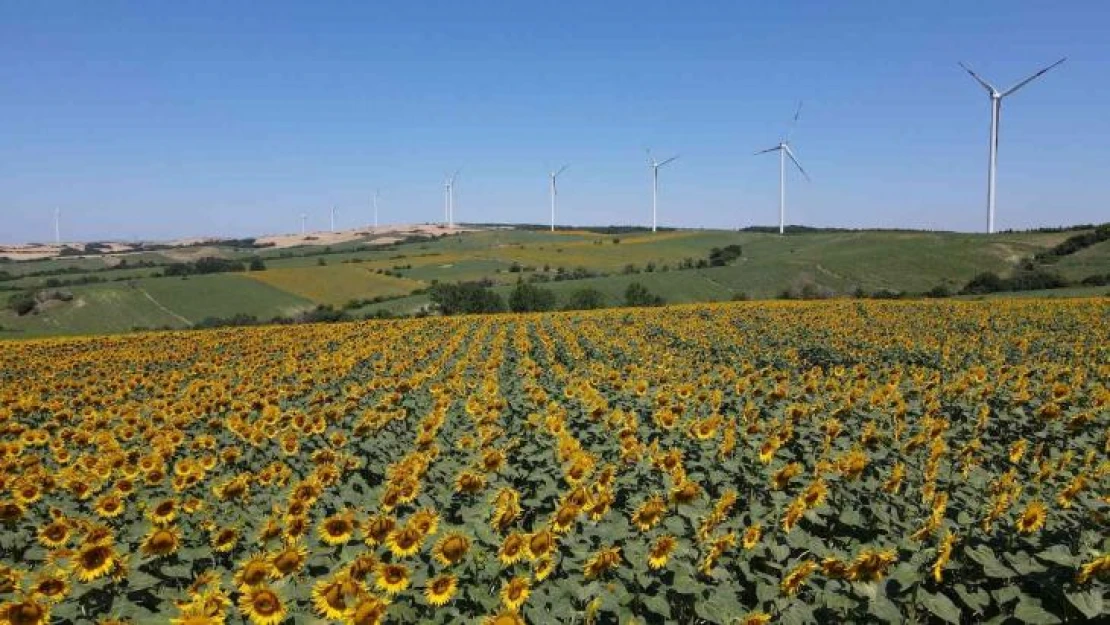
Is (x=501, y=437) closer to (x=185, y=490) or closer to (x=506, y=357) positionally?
(x=185, y=490)

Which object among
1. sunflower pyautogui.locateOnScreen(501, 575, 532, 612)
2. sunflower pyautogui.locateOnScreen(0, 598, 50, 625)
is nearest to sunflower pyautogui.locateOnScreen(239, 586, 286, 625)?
sunflower pyautogui.locateOnScreen(0, 598, 50, 625)

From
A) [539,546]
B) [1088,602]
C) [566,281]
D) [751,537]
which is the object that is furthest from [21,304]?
[1088,602]

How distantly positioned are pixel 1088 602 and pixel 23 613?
5.93m

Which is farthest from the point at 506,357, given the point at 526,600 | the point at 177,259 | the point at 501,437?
the point at 177,259

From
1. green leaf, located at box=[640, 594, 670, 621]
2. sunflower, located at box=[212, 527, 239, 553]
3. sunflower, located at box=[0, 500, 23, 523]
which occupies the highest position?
green leaf, located at box=[640, 594, 670, 621]

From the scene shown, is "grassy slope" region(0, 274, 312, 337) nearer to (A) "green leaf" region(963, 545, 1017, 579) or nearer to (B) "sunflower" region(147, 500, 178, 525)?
(B) "sunflower" region(147, 500, 178, 525)

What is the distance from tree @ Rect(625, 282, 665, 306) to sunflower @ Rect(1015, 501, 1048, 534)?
187 feet

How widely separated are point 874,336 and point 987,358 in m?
6.37

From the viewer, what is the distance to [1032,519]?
5.19 meters

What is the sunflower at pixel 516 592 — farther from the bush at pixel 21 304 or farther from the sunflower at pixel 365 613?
the bush at pixel 21 304

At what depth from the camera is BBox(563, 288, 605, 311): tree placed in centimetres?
6066

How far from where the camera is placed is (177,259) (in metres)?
133

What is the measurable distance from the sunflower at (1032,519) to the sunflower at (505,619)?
12.1 ft

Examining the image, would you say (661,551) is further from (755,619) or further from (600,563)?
(755,619)
